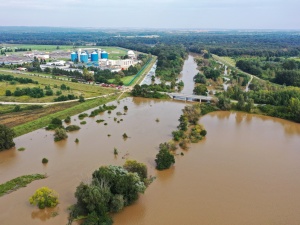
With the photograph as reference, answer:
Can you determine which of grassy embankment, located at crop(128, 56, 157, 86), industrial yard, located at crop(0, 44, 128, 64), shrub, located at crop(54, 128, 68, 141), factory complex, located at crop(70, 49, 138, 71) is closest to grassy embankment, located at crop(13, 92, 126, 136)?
shrub, located at crop(54, 128, 68, 141)

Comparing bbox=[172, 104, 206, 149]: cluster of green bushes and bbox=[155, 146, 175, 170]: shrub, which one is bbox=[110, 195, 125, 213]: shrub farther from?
bbox=[172, 104, 206, 149]: cluster of green bushes

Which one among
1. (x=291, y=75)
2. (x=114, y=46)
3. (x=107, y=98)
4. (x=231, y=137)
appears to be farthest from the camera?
(x=114, y=46)

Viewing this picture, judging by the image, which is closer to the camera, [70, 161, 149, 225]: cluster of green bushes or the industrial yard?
[70, 161, 149, 225]: cluster of green bushes

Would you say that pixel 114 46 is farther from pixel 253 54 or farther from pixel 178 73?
pixel 178 73

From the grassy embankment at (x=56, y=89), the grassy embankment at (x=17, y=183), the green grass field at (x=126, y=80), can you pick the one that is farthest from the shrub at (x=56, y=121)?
the green grass field at (x=126, y=80)

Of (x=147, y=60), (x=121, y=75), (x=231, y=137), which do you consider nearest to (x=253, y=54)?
(x=147, y=60)

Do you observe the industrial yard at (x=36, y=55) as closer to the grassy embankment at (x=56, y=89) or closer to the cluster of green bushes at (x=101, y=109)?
the grassy embankment at (x=56, y=89)
